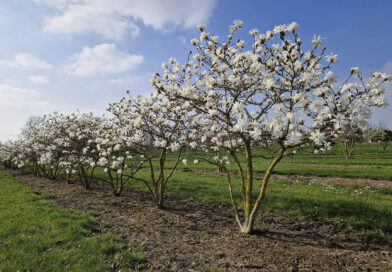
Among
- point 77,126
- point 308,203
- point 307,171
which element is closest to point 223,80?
point 308,203

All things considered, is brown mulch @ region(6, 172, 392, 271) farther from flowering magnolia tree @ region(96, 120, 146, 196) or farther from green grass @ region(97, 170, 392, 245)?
flowering magnolia tree @ region(96, 120, 146, 196)

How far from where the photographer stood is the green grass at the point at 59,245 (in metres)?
4.24

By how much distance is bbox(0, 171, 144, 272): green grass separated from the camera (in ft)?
13.9

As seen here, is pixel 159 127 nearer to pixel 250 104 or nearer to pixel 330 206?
pixel 250 104

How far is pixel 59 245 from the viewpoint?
509 cm

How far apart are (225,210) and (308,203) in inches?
112

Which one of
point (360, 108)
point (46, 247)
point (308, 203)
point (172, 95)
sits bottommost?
point (46, 247)

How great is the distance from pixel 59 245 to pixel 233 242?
4.03 meters

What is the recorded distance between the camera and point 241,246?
4.89 m

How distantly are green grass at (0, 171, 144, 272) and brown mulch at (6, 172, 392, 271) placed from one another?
1.68 ft

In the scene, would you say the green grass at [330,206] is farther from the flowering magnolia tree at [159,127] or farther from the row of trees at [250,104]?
the flowering magnolia tree at [159,127]

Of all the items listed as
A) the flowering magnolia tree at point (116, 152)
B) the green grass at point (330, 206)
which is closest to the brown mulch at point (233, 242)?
the green grass at point (330, 206)

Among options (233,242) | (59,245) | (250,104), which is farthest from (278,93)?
(59,245)

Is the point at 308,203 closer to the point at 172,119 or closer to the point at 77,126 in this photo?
the point at 172,119
